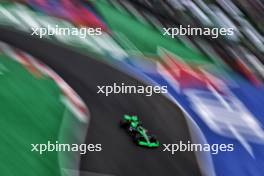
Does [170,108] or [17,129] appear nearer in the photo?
[17,129]

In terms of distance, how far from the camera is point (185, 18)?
2775 mm

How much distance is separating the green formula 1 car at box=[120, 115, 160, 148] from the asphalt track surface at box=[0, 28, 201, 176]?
25 millimetres

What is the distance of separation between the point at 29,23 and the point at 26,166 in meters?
0.73

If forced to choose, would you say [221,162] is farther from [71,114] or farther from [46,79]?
[46,79]

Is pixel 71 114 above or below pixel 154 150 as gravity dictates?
above

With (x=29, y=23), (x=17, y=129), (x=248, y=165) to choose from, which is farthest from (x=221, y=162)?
(x=29, y=23)
